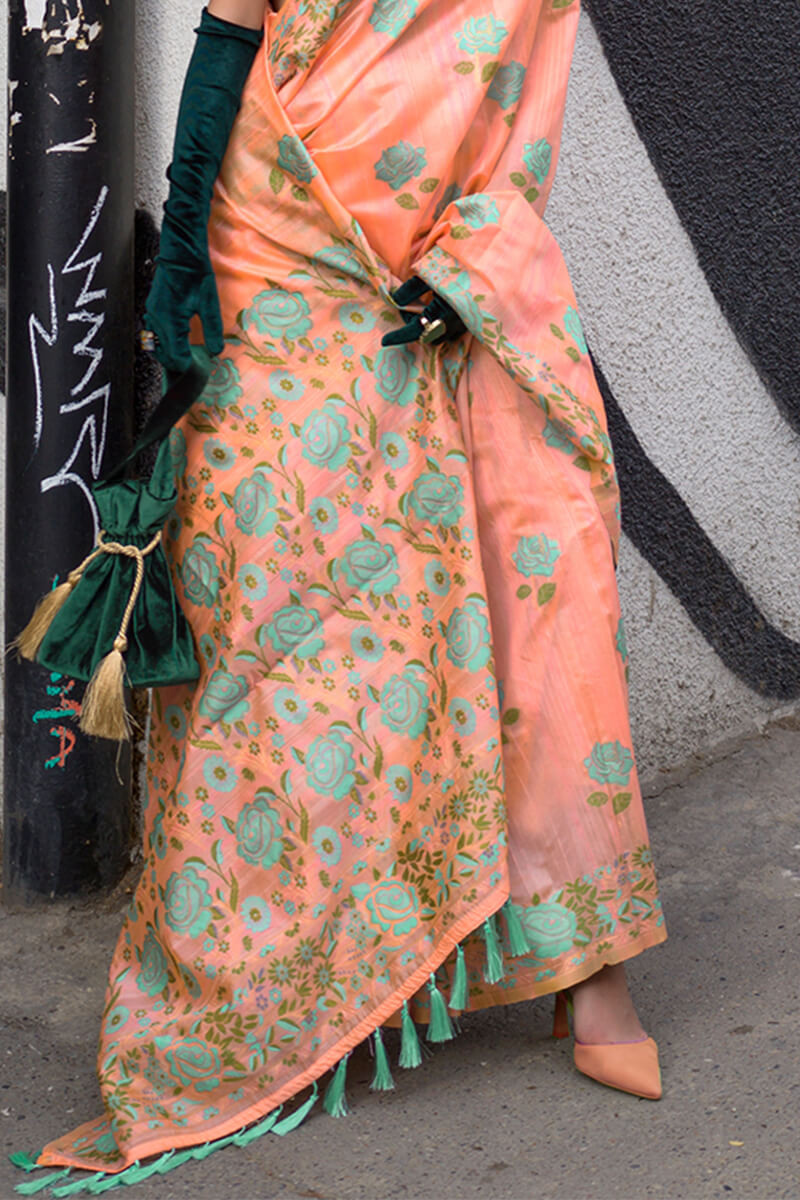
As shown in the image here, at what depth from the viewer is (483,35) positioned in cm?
180

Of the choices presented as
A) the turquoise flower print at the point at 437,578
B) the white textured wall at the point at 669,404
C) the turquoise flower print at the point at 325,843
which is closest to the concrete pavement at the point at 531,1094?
the turquoise flower print at the point at 325,843

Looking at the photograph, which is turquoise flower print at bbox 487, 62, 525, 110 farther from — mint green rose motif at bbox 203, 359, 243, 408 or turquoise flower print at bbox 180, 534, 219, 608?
turquoise flower print at bbox 180, 534, 219, 608

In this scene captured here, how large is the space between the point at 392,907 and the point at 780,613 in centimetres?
170

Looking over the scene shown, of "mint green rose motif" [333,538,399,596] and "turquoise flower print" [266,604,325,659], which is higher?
"mint green rose motif" [333,538,399,596]

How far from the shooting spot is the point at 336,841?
1838mm

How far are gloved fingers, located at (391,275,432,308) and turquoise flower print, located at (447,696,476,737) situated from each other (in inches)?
20.8

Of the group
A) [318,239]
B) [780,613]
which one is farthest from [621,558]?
[318,239]

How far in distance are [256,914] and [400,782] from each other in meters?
0.26

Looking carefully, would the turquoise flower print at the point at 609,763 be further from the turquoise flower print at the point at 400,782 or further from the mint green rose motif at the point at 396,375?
the mint green rose motif at the point at 396,375

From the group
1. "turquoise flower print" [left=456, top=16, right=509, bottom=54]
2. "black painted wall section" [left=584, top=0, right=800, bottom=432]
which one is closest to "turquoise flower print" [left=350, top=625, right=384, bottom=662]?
A: "turquoise flower print" [left=456, top=16, right=509, bottom=54]

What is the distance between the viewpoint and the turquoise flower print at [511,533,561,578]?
6.08 feet

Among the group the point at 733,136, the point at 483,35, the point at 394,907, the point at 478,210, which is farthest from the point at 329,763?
the point at 733,136

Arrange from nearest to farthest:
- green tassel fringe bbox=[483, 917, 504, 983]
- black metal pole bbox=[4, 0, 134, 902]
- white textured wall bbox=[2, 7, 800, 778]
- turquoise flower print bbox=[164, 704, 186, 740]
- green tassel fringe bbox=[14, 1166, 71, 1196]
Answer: green tassel fringe bbox=[14, 1166, 71, 1196]
green tassel fringe bbox=[483, 917, 504, 983]
turquoise flower print bbox=[164, 704, 186, 740]
black metal pole bbox=[4, 0, 134, 902]
white textured wall bbox=[2, 7, 800, 778]

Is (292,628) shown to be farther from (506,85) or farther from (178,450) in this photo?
(506,85)
